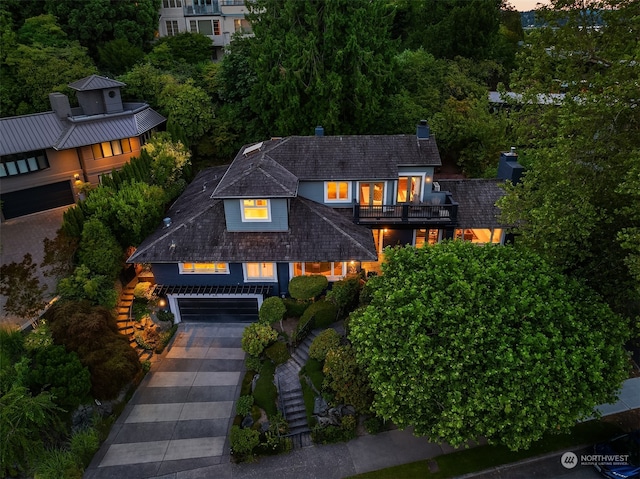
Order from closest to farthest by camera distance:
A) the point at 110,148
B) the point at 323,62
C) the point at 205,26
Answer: the point at 323,62
the point at 110,148
the point at 205,26

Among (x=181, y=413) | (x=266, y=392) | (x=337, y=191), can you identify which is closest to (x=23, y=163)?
(x=181, y=413)

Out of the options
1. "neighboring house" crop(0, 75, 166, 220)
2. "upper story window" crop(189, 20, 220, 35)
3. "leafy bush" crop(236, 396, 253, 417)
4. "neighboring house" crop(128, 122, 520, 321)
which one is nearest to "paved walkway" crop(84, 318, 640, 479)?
"leafy bush" crop(236, 396, 253, 417)

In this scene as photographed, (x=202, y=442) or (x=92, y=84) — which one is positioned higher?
(x=92, y=84)

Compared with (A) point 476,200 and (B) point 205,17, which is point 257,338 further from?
(B) point 205,17

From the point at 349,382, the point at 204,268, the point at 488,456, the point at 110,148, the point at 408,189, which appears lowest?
the point at 488,456

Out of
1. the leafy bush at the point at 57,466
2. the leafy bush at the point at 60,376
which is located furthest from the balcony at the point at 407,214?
the leafy bush at the point at 57,466

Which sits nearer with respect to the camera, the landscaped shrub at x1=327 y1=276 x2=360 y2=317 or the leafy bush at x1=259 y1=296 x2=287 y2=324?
the landscaped shrub at x1=327 y1=276 x2=360 y2=317

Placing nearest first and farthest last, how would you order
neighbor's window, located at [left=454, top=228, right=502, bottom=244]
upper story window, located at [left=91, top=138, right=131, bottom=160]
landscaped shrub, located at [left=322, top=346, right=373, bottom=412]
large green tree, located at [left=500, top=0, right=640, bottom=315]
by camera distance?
large green tree, located at [left=500, top=0, right=640, bottom=315] → landscaped shrub, located at [left=322, top=346, right=373, bottom=412] → neighbor's window, located at [left=454, top=228, right=502, bottom=244] → upper story window, located at [left=91, top=138, right=131, bottom=160]

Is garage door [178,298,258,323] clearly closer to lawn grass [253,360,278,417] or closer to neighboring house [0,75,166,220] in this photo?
lawn grass [253,360,278,417]
